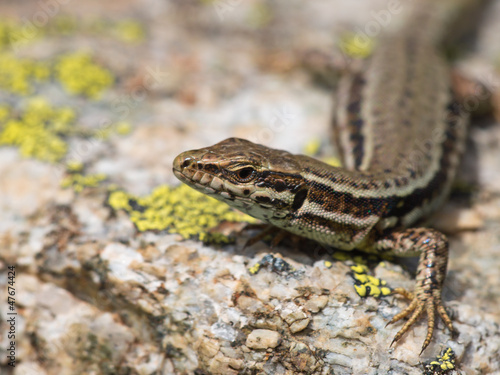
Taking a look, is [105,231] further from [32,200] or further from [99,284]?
[32,200]

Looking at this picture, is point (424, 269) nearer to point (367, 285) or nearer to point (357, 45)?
point (367, 285)

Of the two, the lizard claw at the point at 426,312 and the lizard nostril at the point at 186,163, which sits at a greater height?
the lizard nostril at the point at 186,163

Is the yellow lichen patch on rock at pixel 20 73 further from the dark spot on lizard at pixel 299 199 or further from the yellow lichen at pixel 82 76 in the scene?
the dark spot on lizard at pixel 299 199

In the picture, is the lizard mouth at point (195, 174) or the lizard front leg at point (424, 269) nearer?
the lizard mouth at point (195, 174)

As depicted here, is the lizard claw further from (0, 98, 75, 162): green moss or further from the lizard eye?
(0, 98, 75, 162): green moss

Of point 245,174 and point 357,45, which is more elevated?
point 357,45

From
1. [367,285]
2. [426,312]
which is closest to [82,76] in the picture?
[367,285]

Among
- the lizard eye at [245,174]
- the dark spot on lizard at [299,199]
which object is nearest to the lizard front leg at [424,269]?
the dark spot on lizard at [299,199]
